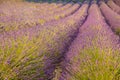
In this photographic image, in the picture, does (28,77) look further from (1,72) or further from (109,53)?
(109,53)

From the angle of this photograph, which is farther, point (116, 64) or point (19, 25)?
point (19, 25)

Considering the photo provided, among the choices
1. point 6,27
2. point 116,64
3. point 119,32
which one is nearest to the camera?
point 116,64

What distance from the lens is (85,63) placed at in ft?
14.2

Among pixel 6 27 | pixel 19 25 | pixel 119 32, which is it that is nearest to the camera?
pixel 6 27

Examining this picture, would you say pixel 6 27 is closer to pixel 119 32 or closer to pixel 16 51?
pixel 16 51

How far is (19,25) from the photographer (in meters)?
8.36

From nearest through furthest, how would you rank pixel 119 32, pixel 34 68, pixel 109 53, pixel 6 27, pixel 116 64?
pixel 116 64 → pixel 109 53 → pixel 34 68 → pixel 6 27 → pixel 119 32

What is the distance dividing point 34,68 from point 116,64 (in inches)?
54.5

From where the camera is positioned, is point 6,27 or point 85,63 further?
point 6,27

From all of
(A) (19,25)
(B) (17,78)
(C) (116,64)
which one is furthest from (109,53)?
(A) (19,25)

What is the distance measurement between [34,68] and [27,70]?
0.22 metres

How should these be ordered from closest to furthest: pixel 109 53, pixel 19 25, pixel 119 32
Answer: pixel 109 53 → pixel 19 25 → pixel 119 32

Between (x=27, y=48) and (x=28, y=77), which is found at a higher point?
(x=27, y=48)

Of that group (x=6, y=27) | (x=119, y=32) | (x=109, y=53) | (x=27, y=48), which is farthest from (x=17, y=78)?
(x=119, y=32)
